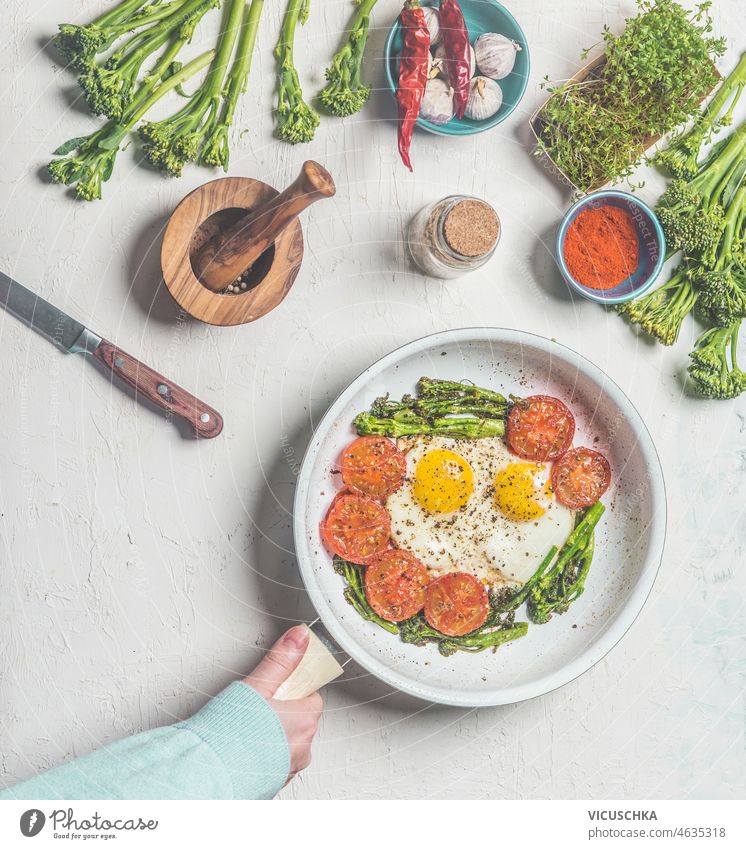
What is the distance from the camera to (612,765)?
5.46 ft

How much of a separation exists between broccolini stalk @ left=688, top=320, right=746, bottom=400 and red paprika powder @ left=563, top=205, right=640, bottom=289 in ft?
0.77

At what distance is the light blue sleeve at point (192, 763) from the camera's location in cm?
145

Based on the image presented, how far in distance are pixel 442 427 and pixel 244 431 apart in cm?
39

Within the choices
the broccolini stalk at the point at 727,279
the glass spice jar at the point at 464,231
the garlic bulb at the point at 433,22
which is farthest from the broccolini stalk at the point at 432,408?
the garlic bulb at the point at 433,22

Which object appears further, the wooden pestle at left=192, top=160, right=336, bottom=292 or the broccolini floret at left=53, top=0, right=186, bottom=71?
the broccolini floret at left=53, top=0, right=186, bottom=71

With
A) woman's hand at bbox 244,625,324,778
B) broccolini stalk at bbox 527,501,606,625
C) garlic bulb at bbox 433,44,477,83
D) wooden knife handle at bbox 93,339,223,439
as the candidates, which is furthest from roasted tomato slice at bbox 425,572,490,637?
garlic bulb at bbox 433,44,477,83

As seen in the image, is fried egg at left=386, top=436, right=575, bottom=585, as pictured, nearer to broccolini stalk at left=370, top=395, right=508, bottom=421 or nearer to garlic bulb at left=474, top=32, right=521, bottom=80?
broccolini stalk at left=370, top=395, right=508, bottom=421

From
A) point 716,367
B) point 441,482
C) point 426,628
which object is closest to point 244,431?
point 441,482

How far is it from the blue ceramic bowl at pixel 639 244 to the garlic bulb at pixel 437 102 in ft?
1.01

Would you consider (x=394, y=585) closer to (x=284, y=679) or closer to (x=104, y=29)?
(x=284, y=679)

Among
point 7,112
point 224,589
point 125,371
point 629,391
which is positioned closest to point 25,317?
point 125,371

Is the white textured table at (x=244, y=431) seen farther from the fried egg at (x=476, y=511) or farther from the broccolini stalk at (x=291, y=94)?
the fried egg at (x=476, y=511)

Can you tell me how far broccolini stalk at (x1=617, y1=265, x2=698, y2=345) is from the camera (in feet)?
5.28

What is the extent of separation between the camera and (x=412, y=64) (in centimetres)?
148
